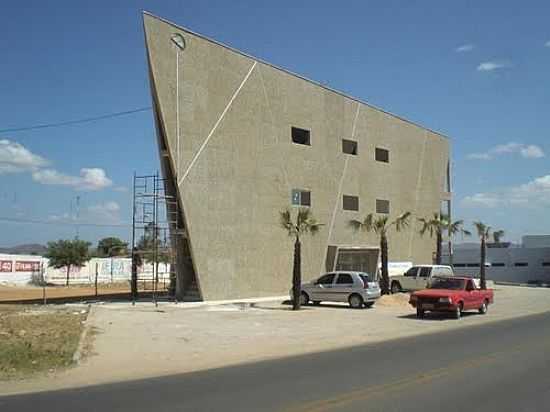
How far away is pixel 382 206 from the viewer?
167 feet

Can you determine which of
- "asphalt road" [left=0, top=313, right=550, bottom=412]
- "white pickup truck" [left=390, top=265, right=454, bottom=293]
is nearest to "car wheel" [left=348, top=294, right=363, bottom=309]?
"white pickup truck" [left=390, top=265, right=454, bottom=293]

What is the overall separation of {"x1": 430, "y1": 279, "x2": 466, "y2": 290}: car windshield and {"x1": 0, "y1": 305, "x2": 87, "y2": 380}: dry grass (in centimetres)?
1503

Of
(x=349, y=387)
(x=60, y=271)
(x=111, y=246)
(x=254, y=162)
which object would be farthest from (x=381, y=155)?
(x=111, y=246)

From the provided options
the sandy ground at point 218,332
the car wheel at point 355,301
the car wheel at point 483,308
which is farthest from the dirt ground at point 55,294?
the car wheel at point 483,308

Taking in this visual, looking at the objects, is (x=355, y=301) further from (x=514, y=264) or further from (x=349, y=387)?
(x=514, y=264)

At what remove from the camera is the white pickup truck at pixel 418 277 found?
42.7 meters

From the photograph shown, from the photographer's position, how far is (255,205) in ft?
125

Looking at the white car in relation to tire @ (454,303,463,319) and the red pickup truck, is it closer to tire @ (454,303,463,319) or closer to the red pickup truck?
the red pickup truck

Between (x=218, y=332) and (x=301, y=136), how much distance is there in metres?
23.1

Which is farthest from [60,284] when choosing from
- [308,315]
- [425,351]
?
[425,351]

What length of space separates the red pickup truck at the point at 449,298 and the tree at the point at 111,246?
263 feet

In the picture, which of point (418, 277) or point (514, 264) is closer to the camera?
point (418, 277)

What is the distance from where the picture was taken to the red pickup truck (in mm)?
27328

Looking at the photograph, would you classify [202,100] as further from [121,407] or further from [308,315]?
[121,407]
